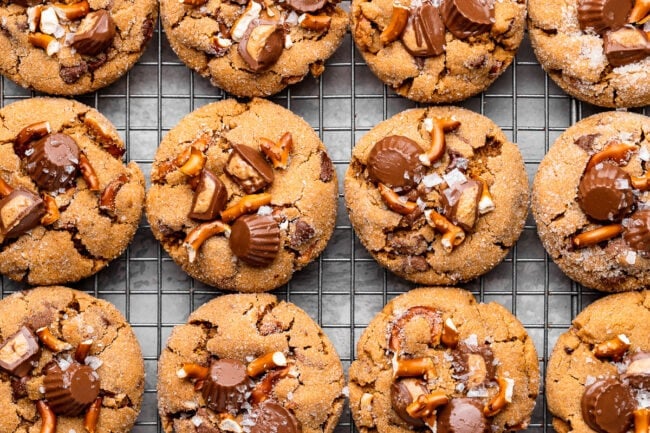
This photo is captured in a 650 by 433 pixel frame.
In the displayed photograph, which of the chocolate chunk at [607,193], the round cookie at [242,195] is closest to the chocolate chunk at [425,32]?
the round cookie at [242,195]

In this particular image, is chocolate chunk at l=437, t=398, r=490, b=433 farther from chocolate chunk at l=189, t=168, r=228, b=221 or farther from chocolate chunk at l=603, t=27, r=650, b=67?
chocolate chunk at l=603, t=27, r=650, b=67

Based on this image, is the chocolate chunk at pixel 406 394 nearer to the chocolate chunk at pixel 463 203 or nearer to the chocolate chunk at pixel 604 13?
the chocolate chunk at pixel 463 203

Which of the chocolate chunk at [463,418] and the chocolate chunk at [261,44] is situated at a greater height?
the chocolate chunk at [261,44]

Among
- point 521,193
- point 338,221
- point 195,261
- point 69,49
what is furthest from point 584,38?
point 69,49

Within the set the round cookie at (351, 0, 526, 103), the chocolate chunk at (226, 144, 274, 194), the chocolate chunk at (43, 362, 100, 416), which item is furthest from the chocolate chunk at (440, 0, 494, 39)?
the chocolate chunk at (43, 362, 100, 416)

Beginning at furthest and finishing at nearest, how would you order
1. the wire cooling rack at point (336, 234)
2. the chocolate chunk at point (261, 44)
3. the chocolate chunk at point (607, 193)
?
the wire cooling rack at point (336, 234)
the chocolate chunk at point (261, 44)
the chocolate chunk at point (607, 193)

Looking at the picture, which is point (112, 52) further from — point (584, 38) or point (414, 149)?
point (584, 38)
